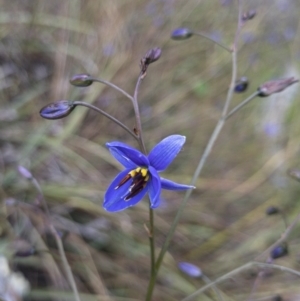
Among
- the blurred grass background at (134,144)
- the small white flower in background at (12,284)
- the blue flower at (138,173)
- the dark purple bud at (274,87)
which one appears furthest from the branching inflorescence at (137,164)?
the small white flower in background at (12,284)

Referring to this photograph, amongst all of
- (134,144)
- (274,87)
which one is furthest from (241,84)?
(134,144)

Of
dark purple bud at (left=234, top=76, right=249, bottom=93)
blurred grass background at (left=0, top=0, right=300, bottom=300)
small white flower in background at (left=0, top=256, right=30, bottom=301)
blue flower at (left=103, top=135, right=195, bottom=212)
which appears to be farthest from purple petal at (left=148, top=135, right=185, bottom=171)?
small white flower in background at (left=0, top=256, right=30, bottom=301)

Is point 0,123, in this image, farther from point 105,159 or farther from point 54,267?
point 54,267

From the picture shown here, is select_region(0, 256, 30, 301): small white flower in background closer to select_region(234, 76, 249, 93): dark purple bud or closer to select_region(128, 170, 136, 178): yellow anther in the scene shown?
select_region(128, 170, 136, 178): yellow anther

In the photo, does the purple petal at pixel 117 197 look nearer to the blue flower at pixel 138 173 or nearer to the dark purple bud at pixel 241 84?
the blue flower at pixel 138 173

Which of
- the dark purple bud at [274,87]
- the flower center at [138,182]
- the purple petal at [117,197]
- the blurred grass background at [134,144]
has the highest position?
the dark purple bud at [274,87]

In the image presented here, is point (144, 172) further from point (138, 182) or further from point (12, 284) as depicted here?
point (12, 284)
